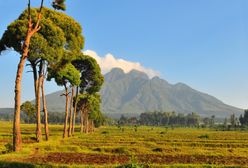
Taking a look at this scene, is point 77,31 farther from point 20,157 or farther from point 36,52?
point 20,157

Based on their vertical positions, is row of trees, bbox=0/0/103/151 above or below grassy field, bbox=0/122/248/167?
above

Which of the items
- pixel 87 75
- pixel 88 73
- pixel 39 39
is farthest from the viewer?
pixel 87 75

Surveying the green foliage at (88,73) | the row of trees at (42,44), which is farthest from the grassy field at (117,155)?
the green foliage at (88,73)

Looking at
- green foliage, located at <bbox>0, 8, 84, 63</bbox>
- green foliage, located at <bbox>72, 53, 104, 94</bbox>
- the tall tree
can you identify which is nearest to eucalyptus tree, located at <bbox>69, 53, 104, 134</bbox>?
green foliage, located at <bbox>72, 53, 104, 94</bbox>

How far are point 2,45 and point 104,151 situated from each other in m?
16.9

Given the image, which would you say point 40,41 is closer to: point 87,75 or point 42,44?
point 42,44

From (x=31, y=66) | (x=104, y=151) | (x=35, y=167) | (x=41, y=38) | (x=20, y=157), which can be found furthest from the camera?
(x=31, y=66)

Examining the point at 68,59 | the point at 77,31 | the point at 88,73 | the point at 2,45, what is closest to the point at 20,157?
the point at 2,45

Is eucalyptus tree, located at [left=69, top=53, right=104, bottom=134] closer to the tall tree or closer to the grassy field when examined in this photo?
the tall tree

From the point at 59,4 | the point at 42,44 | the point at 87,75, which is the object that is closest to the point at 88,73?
the point at 87,75

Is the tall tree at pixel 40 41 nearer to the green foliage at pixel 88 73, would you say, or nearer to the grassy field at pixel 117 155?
the grassy field at pixel 117 155

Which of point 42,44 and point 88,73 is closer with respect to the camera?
point 42,44

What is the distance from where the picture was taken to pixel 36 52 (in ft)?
128

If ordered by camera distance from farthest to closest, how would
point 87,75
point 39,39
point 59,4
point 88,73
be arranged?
point 87,75 < point 88,73 < point 39,39 < point 59,4
